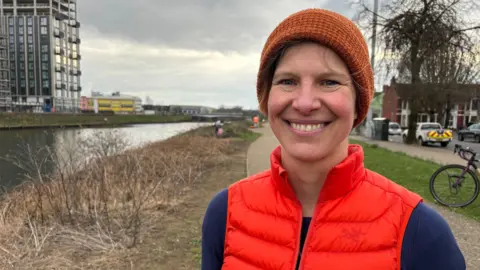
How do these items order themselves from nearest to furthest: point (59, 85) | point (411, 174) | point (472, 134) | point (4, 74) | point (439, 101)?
point (411, 174) < point (472, 134) < point (439, 101) < point (4, 74) < point (59, 85)

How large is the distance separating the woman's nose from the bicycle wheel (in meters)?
6.10

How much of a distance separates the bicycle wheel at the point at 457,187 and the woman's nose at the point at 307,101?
20.0 ft

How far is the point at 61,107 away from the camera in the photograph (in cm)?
8144

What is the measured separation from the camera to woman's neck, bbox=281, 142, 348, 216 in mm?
1235

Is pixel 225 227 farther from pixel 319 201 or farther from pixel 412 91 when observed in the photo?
pixel 412 91

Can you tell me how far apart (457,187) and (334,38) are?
6.36 metres

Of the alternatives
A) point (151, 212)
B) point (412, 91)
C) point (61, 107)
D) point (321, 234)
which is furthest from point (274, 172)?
point (61, 107)

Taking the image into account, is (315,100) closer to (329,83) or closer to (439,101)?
(329,83)

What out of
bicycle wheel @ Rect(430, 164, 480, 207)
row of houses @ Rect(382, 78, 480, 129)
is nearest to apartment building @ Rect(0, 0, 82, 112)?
row of houses @ Rect(382, 78, 480, 129)

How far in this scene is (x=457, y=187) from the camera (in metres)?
6.33

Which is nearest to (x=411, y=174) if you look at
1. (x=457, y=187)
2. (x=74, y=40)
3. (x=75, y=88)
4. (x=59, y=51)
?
(x=457, y=187)

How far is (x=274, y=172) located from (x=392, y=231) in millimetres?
426

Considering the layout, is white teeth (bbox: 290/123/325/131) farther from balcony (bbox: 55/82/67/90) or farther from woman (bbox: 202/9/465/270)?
balcony (bbox: 55/82/67/90)

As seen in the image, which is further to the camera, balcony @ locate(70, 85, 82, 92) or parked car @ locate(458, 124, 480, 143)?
balcony @ locate(70, 85, 82, 92)
